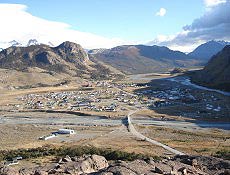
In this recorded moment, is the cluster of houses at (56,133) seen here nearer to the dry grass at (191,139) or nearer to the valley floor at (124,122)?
the valley floor at (124,122)

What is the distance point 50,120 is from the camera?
317 feet

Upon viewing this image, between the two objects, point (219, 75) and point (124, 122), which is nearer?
point (124, 122)

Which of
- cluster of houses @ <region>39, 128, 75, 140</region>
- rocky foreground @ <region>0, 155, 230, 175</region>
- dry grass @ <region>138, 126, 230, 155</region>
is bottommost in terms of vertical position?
cluster of houses @ <region>39, 128, 75, 140</region>

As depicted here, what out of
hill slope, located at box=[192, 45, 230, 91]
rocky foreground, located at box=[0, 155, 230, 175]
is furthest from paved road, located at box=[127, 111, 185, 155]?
hill slope, located at box=[192, 45, 230, 91]

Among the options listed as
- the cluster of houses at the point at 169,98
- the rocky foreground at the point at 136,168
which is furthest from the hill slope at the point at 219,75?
the rocky foreground at the point at 136,168

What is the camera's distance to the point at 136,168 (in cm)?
2683

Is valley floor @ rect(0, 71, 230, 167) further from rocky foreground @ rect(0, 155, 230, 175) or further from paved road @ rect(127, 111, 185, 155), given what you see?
rocky foreground @ rect(0, 155, 230, 175)

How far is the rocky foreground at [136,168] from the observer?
25.8 metres

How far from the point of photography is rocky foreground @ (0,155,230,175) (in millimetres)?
25781

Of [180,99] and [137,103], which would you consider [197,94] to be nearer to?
[180,99]

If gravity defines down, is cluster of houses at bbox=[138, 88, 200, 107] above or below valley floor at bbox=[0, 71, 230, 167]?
above

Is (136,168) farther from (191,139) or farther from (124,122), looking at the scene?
(124,122)

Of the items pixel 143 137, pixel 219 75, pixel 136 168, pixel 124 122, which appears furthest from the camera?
pixel 219 75

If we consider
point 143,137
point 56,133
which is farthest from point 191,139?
point 56,133
